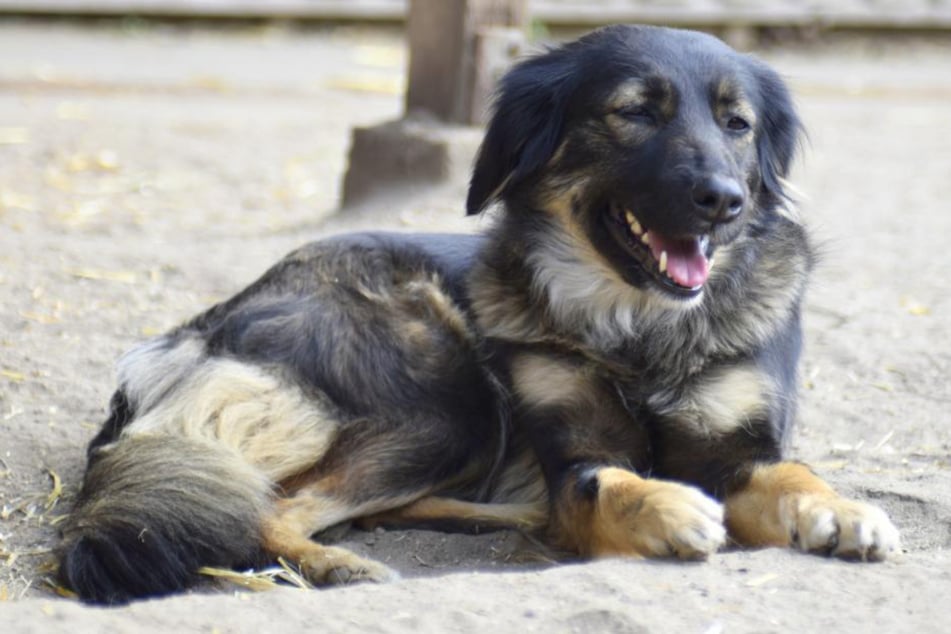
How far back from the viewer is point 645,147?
13.8 ft

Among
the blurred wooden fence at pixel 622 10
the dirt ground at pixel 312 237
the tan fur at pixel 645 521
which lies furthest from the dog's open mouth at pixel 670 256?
the blurred wooden fence at pixel 622 10

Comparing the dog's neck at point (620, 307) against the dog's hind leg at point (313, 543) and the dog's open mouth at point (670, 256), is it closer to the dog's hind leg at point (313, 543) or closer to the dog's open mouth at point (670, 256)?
the dog's open mouth at point (670, 256)

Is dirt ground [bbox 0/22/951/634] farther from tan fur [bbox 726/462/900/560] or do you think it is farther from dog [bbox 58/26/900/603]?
dog [bbox 58/26/900/603]

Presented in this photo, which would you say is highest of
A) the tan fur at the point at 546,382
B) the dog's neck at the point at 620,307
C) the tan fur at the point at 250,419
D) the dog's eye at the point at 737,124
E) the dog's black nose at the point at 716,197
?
the dog's eye at the point at 737,124

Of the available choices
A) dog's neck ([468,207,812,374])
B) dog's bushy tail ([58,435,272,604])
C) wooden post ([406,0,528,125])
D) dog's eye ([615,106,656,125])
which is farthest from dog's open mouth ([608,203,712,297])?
wooden post ([406,0,528,125])

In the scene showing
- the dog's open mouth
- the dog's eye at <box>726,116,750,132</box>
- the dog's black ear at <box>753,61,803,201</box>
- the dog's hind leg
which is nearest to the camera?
the dog's hind leg

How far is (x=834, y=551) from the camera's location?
12.2 feet

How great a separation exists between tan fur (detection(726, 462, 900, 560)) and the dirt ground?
9 centimetres

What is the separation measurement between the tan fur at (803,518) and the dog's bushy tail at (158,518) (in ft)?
4.47

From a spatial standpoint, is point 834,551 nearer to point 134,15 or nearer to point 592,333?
point 592,333

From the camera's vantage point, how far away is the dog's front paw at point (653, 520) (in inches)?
144

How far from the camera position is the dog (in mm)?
A: 3994

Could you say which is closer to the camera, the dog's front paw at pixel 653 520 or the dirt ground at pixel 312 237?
the dirt ground at pixel 312 237

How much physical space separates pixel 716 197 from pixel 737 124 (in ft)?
1.55
